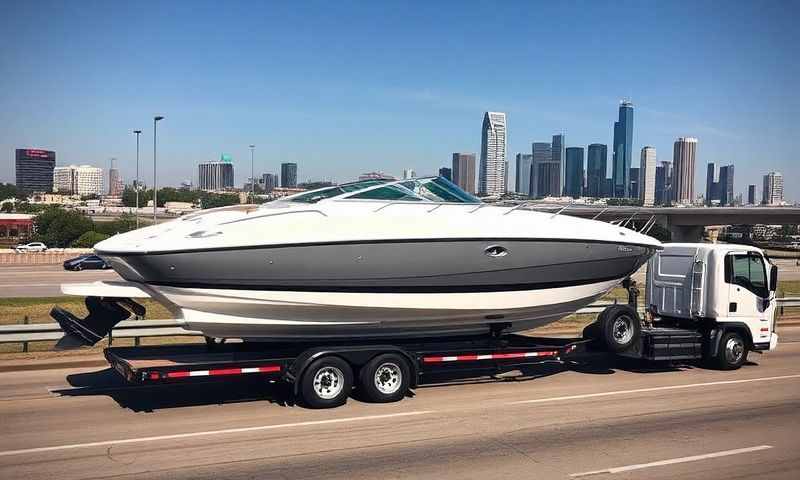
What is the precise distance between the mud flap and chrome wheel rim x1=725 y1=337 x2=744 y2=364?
9.47 meters

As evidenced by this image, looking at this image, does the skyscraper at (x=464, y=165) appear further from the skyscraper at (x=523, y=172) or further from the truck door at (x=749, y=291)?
the skyscraper at (x=523, y=172)

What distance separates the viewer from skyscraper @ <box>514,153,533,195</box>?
190ft

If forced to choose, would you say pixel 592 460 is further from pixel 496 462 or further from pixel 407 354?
pixel 407 354

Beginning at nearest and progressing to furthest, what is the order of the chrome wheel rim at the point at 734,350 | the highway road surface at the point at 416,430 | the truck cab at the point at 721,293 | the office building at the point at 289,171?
the highway road surface at the point at 416,430, the truck cab at the point at 721,293, the chrome wheel rim at the point at 734,350, the office building at the point at 289,171

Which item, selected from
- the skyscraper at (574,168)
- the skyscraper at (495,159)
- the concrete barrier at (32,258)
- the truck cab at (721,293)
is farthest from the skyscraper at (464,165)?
the skyscraper at (574,168)

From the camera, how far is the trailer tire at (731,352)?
12586 mm

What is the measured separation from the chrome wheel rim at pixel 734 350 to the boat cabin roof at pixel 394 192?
5.08 meters

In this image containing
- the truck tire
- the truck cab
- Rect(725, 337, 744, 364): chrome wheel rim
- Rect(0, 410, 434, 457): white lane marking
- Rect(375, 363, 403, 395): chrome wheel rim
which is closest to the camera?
Rect(0, 410, 434, 457): white lane marking

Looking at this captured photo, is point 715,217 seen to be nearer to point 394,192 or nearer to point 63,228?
point 63,228

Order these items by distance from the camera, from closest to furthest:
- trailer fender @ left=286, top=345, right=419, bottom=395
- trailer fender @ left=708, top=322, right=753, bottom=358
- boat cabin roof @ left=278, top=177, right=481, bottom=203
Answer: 1. trailer fender @ left=286, top=345, right=419, bottom=395
2. boat cabin roof @ left=278, top=177, right=481, bottom=203
3. trailer fender @ left=708, top=322, right=753, bottom=358

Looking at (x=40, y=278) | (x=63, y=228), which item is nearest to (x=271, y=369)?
(x=40, y=278)

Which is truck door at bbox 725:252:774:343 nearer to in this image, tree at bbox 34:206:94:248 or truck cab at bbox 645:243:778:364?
truck cab at bbox 645:243:778:364

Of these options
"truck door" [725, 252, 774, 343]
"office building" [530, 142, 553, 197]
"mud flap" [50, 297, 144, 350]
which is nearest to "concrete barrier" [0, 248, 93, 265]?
"mud flap" [50, 297, 144, 350]

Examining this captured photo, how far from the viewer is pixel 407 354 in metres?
10.1
